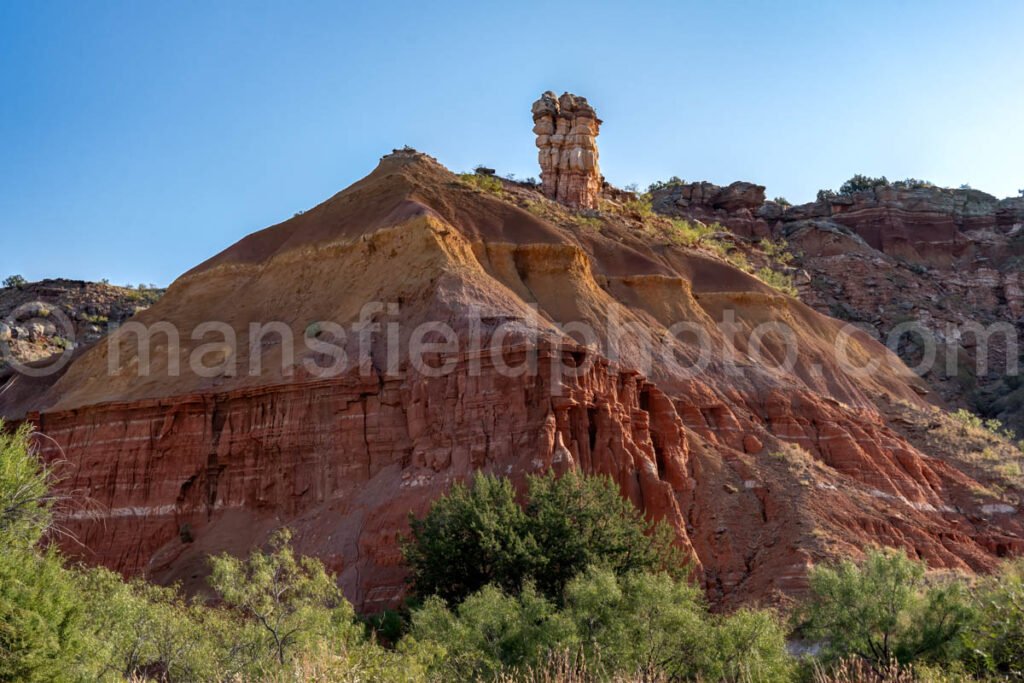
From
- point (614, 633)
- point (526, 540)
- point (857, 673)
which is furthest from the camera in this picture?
point (526, 540)

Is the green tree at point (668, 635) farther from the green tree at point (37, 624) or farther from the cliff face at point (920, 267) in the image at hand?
the cliff face at point (920, 267)

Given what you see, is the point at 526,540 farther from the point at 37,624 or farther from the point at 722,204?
the point at 722,204

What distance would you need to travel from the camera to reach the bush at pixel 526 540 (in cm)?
2998

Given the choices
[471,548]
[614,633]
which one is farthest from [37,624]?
[471,548]

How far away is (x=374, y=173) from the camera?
189ft

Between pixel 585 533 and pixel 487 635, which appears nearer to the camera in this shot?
pixel 487 635

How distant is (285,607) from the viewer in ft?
87.3

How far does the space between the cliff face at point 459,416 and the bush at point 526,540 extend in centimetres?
253

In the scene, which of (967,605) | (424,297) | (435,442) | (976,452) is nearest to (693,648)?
(967,605)

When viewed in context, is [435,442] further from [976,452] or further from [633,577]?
[976,452]

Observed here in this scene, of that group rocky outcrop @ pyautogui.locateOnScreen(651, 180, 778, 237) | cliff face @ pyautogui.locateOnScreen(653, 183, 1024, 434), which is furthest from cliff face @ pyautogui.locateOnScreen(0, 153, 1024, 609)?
rocky outcrop @ pyautogui.locateOnScreen(651, 180, 778, 237)

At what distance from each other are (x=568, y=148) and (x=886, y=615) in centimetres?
4801

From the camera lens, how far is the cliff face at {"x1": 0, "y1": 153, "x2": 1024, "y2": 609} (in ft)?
119

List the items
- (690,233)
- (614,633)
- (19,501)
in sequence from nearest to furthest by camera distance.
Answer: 1. (19,501)
2. (614,633)
3. (690,233)
